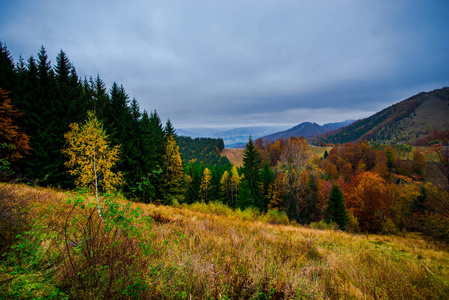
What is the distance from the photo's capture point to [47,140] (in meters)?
17.4

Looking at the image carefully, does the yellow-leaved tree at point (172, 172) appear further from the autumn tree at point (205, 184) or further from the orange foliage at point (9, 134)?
the orange foliage at point (9, 134)

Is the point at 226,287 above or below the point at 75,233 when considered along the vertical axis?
below

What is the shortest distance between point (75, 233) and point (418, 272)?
8302 millimetres

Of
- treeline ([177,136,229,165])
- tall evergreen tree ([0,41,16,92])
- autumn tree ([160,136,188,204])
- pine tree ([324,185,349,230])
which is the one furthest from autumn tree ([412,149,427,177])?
treeline ([177,136,229,165])

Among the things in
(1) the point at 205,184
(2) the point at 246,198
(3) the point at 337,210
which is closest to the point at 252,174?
(2) the point at 246,198

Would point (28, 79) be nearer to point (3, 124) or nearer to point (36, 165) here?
point (3, 124)

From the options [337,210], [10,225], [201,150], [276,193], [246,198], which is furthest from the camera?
[201,150]

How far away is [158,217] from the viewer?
7.75 metres

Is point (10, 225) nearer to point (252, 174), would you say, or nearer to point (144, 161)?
point (144, 161)

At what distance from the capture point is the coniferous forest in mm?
2697

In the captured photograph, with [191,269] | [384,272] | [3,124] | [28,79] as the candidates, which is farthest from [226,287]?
[28,79]

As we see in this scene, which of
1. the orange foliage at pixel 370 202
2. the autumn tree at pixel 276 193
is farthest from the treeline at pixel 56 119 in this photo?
the orange foliage at pixel 370 202

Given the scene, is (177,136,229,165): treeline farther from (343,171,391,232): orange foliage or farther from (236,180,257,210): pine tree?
(343,171,391,232): orange foliage

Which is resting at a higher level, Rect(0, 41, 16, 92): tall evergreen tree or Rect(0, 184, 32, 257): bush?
Rect(0, 41, 16, 92): tall evergreen tree
